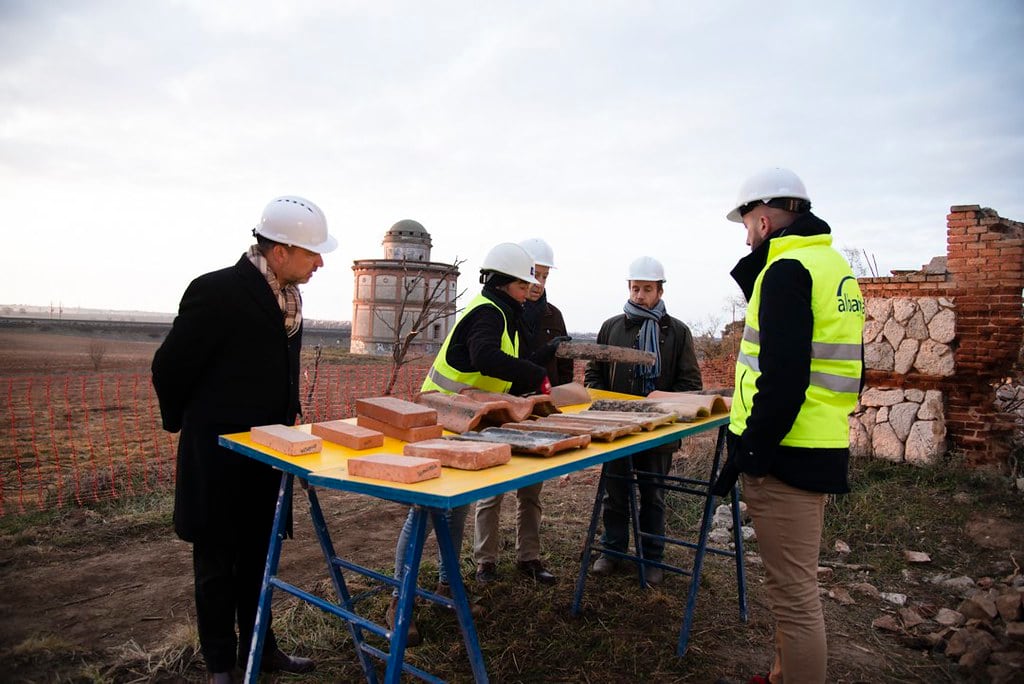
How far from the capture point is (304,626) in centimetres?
390

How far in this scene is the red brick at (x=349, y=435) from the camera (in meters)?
2.76

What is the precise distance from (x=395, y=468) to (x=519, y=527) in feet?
9.40

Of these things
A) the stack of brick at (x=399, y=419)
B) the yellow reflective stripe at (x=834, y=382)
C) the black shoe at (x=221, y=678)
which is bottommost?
the black shoe at (x=221, y=678)

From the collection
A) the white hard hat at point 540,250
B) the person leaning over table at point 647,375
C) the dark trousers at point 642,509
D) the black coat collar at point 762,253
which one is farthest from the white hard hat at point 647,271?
the black coat collar at point 762,253

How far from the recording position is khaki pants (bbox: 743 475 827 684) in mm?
2707

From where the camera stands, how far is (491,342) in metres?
3.73

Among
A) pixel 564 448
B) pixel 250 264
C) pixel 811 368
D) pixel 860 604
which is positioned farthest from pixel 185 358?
pixel 860 604

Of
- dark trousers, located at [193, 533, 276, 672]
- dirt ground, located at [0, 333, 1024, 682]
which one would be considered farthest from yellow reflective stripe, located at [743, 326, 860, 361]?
dark trousers, located at [193, 533, 276, 672]

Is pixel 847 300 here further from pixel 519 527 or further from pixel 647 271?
pixel 519 527

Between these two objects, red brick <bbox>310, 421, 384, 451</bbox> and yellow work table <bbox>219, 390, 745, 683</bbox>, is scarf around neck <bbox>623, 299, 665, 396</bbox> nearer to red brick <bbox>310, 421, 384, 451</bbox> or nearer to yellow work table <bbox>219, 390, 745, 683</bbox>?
A: yellow work table <bbox>219, 390, 745, 683</bbox>

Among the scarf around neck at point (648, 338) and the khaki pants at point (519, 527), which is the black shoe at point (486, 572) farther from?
the scarf around neck at point (648, 338)

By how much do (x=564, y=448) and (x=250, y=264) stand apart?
66.4 inches

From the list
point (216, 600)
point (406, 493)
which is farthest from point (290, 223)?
point (216, 600)

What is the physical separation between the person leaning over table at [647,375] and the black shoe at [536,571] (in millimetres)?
427
